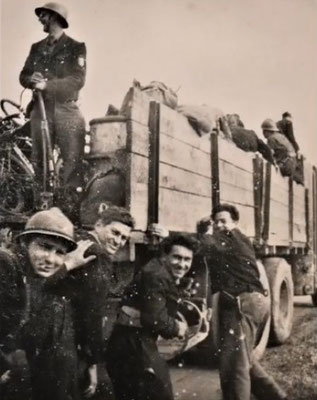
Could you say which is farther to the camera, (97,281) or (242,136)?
(242,136)

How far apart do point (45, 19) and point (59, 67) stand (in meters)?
0.23

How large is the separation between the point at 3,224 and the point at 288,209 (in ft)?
8.61

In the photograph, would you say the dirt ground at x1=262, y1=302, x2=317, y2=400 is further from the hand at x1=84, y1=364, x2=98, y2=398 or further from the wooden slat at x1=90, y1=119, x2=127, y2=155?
the wooden slat at x1=90, y1=119, x2=127, y2=155

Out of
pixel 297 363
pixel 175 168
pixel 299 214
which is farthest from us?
pixel 299 214

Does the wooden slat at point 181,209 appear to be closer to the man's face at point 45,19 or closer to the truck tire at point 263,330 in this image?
the truck tire at point 263,330

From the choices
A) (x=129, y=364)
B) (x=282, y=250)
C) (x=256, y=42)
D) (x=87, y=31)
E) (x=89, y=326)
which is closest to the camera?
(x=89, y=326)

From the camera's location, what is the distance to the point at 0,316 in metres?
2.26

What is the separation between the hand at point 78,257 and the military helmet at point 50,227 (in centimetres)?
2

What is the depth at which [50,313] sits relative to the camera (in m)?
2.13

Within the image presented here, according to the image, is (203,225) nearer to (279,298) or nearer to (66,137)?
(66,137)

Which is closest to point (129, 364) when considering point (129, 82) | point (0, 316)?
point (0, 316)

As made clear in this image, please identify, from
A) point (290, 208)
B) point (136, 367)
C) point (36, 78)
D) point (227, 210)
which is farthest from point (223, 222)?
point (290, 208)

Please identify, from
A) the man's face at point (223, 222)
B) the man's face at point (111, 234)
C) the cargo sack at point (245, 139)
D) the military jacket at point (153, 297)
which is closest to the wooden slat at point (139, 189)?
the man's face at point (111, 234)

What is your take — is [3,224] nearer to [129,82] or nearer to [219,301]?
[129,82]
